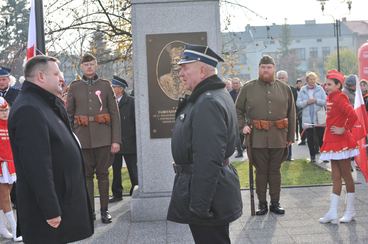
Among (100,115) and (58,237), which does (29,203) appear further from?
A: (100,115)

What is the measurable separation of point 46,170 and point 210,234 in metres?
1.26

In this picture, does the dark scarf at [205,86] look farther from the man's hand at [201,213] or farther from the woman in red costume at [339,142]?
the woman in red costume at [339,142]

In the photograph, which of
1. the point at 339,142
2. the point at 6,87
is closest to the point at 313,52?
the point at 6,87

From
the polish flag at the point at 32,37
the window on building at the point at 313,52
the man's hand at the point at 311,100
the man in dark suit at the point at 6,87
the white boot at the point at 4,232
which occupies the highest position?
the window on building at the point at 313,52

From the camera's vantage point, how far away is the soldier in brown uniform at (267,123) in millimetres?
7449

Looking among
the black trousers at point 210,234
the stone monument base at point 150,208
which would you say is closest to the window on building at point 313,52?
the stone monument base at point 150,208

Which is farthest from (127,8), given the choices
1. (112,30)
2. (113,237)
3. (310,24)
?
(310,24)

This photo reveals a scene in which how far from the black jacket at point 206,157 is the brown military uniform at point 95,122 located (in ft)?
11.3

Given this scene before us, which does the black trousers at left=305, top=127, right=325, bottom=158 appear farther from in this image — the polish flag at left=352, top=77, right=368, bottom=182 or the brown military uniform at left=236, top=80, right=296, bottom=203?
the polish flag at left=352, top=77, right=368, bottom=182

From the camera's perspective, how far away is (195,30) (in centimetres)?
721

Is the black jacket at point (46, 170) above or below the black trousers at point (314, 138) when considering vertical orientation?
above

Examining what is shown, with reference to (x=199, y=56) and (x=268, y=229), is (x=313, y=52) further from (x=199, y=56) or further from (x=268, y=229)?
(x=199, y=56)

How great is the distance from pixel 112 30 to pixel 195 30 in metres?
6.21

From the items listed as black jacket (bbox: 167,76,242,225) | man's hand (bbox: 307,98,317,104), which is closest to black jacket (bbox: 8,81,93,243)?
black jacket (bbox: 167,76,242,225)
